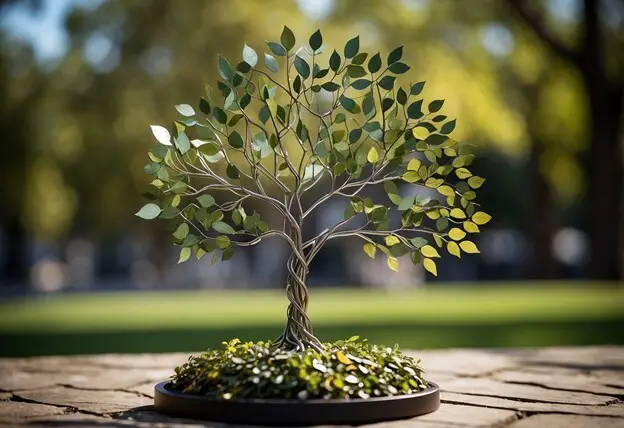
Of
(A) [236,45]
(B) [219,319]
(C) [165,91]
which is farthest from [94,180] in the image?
(B) [219,319]

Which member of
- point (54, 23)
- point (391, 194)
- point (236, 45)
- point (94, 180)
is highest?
point (54, 23)

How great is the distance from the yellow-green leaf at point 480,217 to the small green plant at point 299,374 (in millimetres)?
881

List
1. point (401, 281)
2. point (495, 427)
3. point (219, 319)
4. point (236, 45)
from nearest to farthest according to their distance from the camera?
point (495, 427) → point (219, 319) → point (236, 45) → point (401, 281)

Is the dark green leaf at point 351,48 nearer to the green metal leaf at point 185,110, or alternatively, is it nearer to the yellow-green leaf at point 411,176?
the yellow-green leaf at point 411,176

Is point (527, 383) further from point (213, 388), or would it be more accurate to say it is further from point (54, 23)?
point (54, 23)

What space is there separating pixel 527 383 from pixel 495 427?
1.87m

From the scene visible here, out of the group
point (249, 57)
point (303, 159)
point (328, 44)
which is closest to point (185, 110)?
point (249, 57)

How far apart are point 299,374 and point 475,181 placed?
4.86 feet

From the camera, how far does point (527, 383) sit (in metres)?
6.51

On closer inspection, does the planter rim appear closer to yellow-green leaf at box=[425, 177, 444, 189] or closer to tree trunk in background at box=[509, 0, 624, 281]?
yellow-green leaf at box=[425, 177, 444, 189]

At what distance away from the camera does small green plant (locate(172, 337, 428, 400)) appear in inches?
190

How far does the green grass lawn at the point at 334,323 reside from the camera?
1098cm

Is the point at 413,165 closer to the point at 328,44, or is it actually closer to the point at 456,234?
the point at 456,234

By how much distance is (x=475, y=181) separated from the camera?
17.5ft
